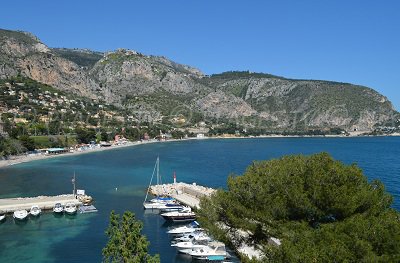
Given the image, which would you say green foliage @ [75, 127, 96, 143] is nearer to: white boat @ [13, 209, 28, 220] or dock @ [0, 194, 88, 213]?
dock @ [0, 194, 88, 213]

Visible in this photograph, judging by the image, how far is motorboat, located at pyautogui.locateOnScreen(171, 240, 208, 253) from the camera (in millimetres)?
31344

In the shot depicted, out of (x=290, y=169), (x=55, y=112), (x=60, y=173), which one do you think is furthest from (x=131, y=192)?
(x=55, y=112)

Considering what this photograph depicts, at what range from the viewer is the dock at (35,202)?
43812 millimetres

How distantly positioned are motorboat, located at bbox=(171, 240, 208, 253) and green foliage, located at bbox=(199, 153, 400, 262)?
35.6 ft

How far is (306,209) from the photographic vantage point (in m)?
16.7

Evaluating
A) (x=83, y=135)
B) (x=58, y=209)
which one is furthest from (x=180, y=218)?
(x=83, y=135)

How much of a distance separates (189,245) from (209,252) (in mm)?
2091

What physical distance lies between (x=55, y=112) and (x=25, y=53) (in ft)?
236

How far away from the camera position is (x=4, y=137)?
93.1 meters

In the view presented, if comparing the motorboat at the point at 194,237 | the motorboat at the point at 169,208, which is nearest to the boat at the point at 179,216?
the motorboat at the point at 169,208

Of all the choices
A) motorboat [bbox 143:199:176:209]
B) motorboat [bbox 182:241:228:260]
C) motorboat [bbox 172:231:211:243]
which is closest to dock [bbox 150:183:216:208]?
motorboat [bbox 143:199:176:209]

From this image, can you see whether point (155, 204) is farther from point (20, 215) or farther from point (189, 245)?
point (189, 245)

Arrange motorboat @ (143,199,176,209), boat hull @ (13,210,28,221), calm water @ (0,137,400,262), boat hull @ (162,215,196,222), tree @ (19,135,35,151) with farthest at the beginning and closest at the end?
tree @ (19,135,35,151)
motorboat @ (143,199,176,209)
boat hull @ (162,215,196,222)
boat hull @ (13,210,28,221)
calm water @ (0,137,400,262)

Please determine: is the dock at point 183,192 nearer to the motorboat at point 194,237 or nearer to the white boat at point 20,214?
the motorboat at point 194,237
